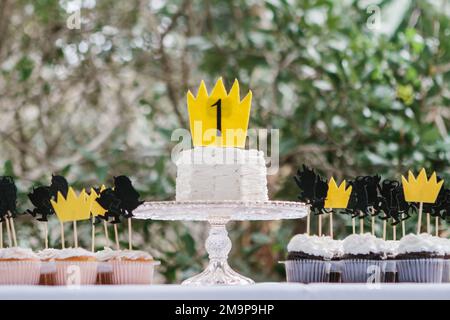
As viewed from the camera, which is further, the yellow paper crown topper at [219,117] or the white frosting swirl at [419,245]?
the yellow paper crown topper at [219,117]

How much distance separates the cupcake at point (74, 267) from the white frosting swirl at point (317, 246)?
0.52 m

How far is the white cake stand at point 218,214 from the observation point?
7.17 ft

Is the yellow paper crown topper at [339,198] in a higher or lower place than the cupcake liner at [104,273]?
higher

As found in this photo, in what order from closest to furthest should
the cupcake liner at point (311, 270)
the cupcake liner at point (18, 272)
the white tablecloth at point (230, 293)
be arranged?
the white tablecloth at point (230, 293) → the cupcake liner at point (18, 272) → the cupcake liner at point (311, 270)

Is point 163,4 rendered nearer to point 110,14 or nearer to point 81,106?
point 110,14

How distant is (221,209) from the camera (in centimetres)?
220

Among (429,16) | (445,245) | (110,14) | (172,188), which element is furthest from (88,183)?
(445,245)

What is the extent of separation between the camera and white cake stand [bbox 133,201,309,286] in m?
2.19

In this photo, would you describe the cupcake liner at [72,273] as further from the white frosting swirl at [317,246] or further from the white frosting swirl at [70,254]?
the white frosting swirl at [317,246]

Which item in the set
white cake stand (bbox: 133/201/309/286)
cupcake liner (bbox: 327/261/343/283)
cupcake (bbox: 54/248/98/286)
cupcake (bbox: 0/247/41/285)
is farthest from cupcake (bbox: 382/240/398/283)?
cupcake (bbox: 0/247/41/285)

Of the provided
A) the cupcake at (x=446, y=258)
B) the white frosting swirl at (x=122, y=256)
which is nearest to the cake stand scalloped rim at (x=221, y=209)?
the white frosting swirl at (x=122, y=256)

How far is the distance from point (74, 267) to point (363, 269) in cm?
71

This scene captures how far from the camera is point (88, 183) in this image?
420 cm

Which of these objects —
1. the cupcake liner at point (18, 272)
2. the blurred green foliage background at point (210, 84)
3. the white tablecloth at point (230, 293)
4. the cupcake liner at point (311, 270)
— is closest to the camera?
the white tablecloth at point (230, 293)
